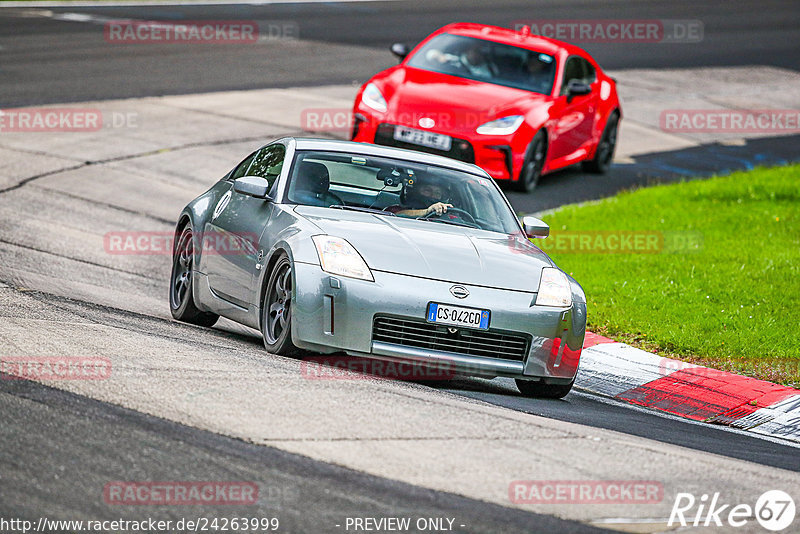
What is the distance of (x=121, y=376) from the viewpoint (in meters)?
6.52

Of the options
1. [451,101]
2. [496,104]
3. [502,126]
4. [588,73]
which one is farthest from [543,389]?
[588,73]

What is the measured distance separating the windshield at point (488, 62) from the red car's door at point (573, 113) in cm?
29

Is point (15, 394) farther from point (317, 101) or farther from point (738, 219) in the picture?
point (317, 101)

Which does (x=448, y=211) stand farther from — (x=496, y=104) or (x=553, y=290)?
(x=496, y=104)

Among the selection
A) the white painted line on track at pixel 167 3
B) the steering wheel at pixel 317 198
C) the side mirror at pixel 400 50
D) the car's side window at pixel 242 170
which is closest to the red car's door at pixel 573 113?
the side mirror at pixel 400 50

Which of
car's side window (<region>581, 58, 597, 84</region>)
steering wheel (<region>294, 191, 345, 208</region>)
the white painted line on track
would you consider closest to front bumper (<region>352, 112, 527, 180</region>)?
car's side window (<region>581, 58, 597, 84</region>)

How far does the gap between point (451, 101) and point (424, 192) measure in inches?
257

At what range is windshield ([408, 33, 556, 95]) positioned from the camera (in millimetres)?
16281

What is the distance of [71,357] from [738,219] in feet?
31.7

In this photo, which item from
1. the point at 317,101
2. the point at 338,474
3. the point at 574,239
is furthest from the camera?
the point at 317,101

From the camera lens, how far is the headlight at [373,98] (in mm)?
15266

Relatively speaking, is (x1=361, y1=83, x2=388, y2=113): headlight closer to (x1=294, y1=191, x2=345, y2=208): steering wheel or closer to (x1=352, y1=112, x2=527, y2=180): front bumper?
(x1=352, y1=112, x2=527, y2=180): front bumper

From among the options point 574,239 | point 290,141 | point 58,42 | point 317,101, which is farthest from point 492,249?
point 58,42

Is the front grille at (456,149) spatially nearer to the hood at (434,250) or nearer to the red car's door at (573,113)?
the red car's door at (573,113)
